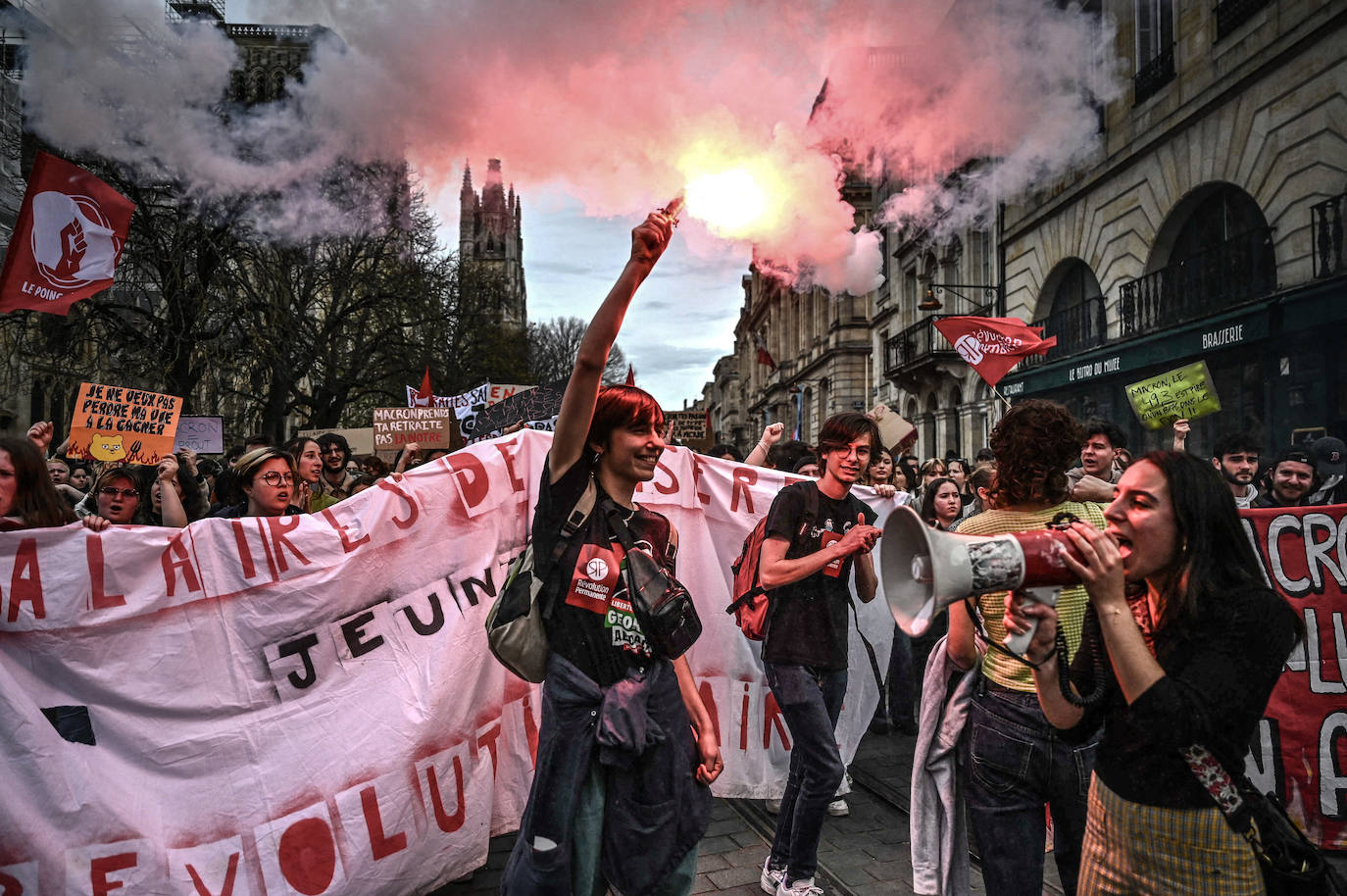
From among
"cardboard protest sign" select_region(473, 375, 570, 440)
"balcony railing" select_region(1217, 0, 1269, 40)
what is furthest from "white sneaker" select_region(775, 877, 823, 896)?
"balcony railing" select_region(1217, 0, 1269, 40)

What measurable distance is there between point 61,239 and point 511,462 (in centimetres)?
390

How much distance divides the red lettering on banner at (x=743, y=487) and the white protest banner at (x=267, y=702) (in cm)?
157

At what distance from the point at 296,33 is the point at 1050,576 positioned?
14140 mm

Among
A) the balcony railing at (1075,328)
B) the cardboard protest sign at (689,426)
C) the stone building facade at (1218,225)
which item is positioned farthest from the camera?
the balcony railing at (1075,328)

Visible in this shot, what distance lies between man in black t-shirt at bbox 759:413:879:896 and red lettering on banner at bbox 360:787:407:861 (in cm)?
A: 160

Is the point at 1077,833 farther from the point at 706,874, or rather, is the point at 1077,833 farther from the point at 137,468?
the point at 137,468

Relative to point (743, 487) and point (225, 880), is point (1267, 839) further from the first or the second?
point (743, 487)

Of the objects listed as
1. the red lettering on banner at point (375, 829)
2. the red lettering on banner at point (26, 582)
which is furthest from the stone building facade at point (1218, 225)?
the red lettering on banner at point (26, 582)

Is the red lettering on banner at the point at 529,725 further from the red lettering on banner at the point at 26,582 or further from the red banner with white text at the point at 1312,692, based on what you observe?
the red banner with white text at the point at 1312,692

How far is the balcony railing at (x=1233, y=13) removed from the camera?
12.1 m

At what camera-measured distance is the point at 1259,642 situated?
1.86 metres

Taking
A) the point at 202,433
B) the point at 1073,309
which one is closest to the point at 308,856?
the point at 202,433

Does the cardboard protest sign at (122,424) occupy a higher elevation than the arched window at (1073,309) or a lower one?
lower

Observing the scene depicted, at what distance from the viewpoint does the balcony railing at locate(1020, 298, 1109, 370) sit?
16.6 meters
